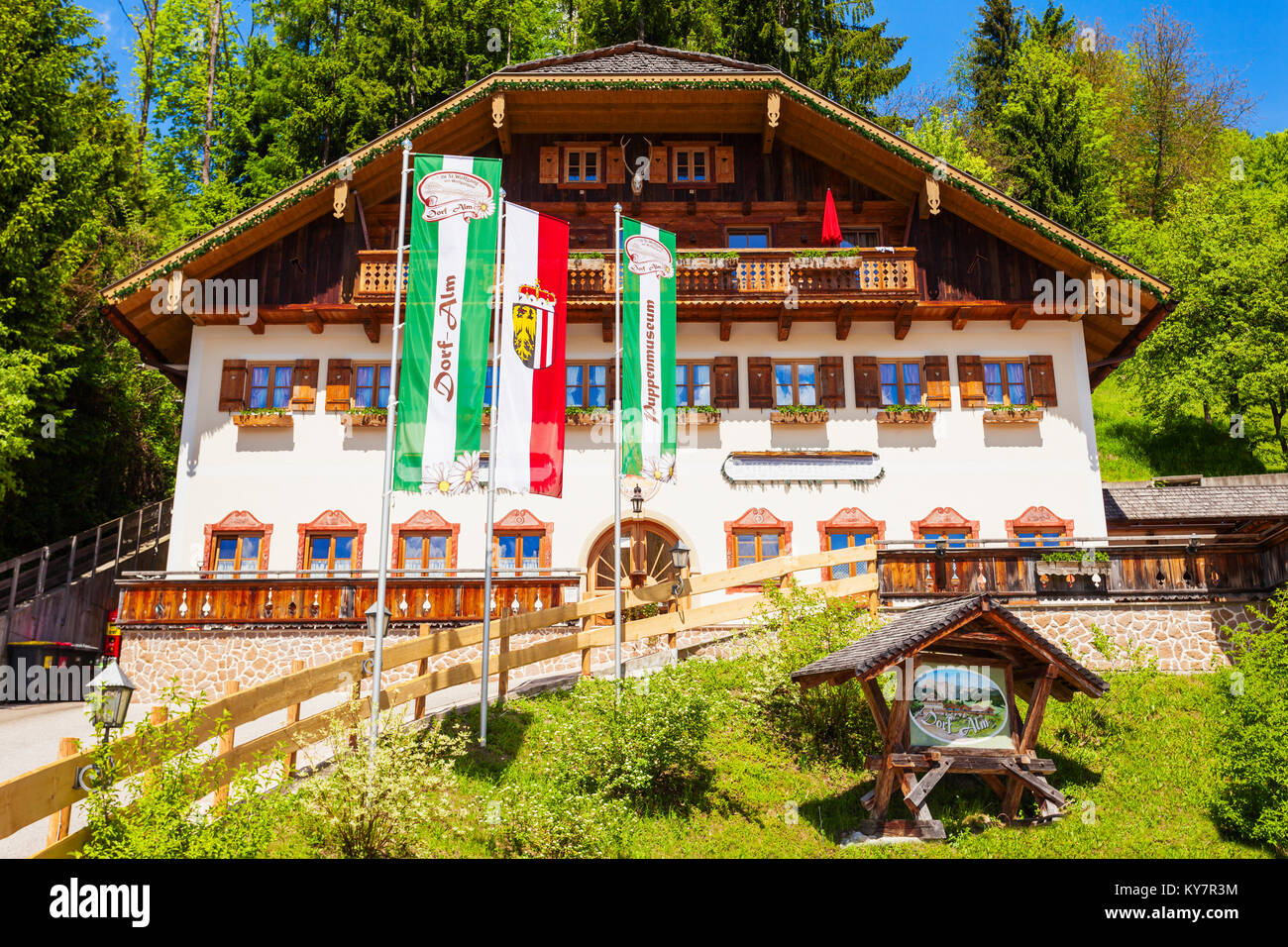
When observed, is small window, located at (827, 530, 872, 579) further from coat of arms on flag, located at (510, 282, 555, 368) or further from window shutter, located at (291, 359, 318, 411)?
window shutter, located at (291, 359, 318, 411)

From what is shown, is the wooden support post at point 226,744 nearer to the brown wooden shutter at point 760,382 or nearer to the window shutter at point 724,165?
the brown wooden shutter at point 760,382

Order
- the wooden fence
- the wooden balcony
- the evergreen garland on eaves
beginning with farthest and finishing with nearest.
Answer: the evergreen garland on eaves
the wooden balcony
the wooden fence

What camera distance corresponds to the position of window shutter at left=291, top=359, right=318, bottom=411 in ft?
82.5

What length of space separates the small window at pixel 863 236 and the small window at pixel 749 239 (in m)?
1.89

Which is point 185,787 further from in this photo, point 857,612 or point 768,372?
point 768,372

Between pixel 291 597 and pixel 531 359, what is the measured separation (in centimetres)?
752

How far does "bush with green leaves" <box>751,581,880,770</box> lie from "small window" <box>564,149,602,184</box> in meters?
12.9

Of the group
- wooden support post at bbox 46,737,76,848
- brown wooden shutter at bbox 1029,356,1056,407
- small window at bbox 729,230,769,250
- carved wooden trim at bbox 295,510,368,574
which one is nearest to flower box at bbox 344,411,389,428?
carved wooden trim at bbox 295,510,368,574

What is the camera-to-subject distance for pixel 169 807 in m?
9.17

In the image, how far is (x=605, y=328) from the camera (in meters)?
Answer: 25.4

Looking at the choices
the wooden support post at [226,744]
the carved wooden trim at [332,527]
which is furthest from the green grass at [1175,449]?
the wooden support post at [226,744]

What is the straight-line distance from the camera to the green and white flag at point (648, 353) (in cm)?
1902

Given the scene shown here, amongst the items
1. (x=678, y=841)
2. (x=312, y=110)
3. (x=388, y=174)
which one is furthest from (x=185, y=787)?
(x=312, y=110)

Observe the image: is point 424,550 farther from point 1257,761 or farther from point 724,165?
point 1257,761
